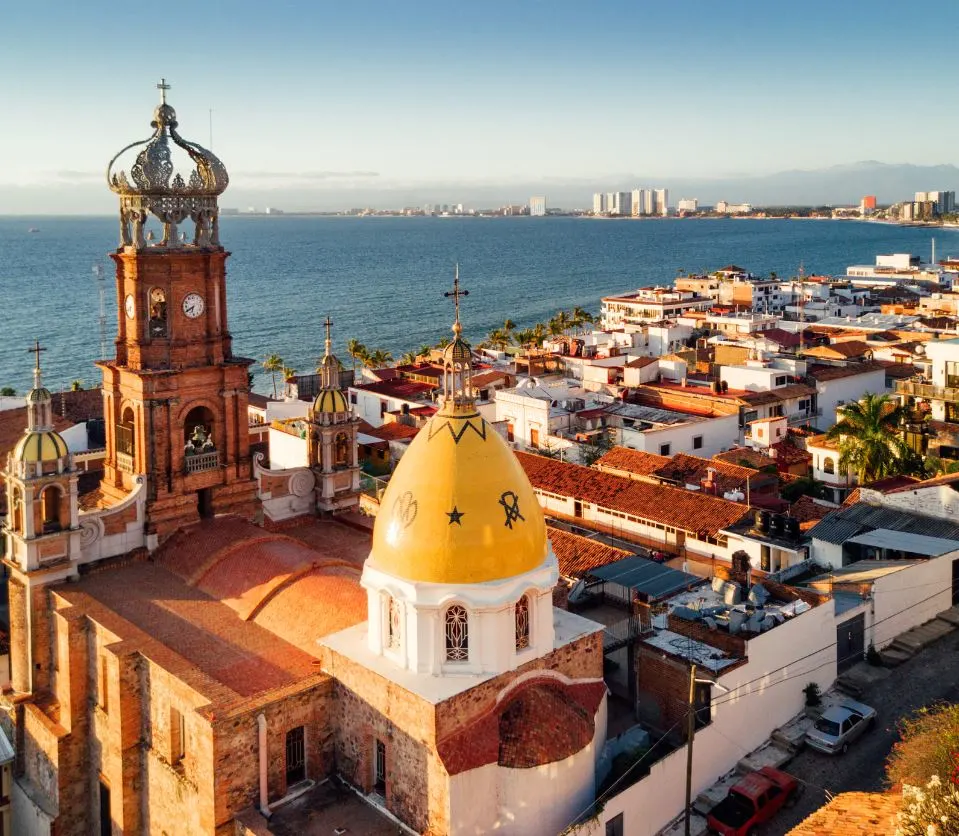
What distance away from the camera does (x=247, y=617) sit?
21.8 m

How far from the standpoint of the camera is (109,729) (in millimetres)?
20906

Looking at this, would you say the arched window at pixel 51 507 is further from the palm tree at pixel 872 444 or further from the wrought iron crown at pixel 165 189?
the palm tree at pixel 872 444

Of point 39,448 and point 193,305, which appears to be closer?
point 39,448

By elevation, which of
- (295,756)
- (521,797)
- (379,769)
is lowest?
(521,797)

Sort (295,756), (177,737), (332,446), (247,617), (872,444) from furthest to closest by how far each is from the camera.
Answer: (872,444) < (332,446) < (247,617) < (177,737) < (295,756)

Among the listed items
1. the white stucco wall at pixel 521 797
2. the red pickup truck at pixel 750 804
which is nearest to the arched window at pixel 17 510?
the white stucco wall at pixel 521 797

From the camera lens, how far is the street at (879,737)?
21.6 metres

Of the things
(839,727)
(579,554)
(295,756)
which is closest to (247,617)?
(295,756)

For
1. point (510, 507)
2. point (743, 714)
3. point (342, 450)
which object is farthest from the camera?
point (342, 450)

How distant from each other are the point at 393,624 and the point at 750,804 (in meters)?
8.31

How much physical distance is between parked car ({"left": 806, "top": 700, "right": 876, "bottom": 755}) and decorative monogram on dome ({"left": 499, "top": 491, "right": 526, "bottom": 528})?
402 inches

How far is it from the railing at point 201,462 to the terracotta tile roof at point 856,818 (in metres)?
16.1

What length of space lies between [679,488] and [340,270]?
169 m

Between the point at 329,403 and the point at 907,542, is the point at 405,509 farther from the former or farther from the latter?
the point at 907,542
